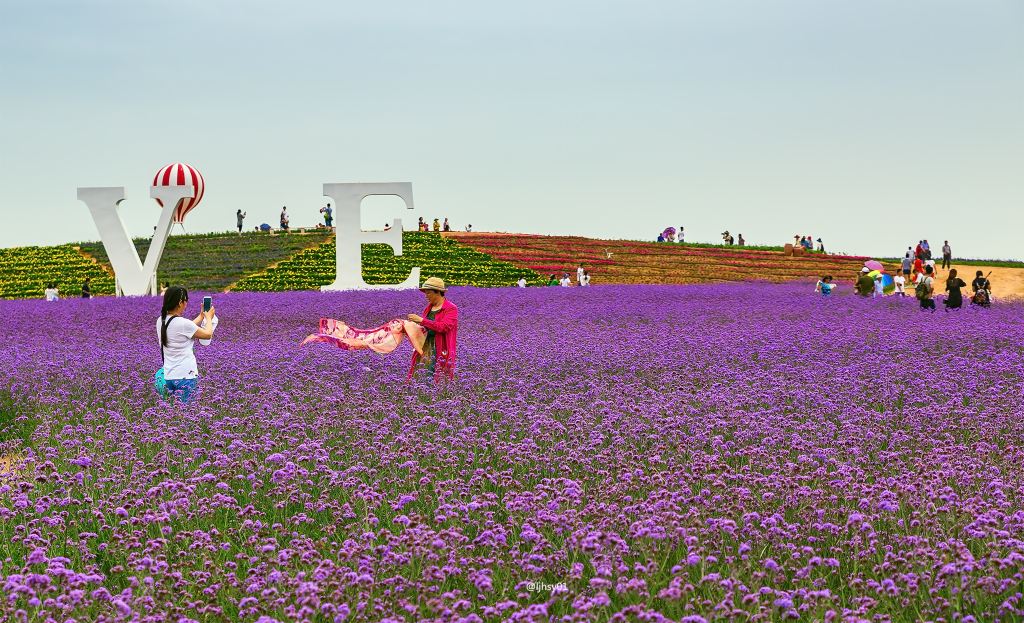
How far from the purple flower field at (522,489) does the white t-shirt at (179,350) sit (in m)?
0.36

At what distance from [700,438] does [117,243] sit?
2962cm

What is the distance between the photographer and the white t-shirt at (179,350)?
965cm

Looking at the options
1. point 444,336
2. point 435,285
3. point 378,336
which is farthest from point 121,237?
point 435,285

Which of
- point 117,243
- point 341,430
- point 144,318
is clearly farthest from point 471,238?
point 341,430

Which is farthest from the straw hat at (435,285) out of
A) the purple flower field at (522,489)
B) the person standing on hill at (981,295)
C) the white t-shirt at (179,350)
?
the person standing on hill at (981,295)

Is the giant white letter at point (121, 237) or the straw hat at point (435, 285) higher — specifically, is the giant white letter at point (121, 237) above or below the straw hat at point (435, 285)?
above

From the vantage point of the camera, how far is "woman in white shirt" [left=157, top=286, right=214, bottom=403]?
9594mm

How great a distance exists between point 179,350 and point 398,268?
130ft

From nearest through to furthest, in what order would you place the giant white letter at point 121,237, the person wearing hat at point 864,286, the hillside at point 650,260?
the person wearing hat at point 864,286 → the giant white letter at point 121,237 → the hillside at point 650,260

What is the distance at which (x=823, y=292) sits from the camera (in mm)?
30406

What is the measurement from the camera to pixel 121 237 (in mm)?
33969

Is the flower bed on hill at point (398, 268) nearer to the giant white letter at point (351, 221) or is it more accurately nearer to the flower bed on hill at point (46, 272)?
the flower bed on hill at point (46, 272)

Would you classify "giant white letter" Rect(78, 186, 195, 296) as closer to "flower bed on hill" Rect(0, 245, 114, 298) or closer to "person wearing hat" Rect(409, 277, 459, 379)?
"flower bed on hill" Rect(0, 245, 114, 298)

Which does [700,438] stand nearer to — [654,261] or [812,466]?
[812,466]
